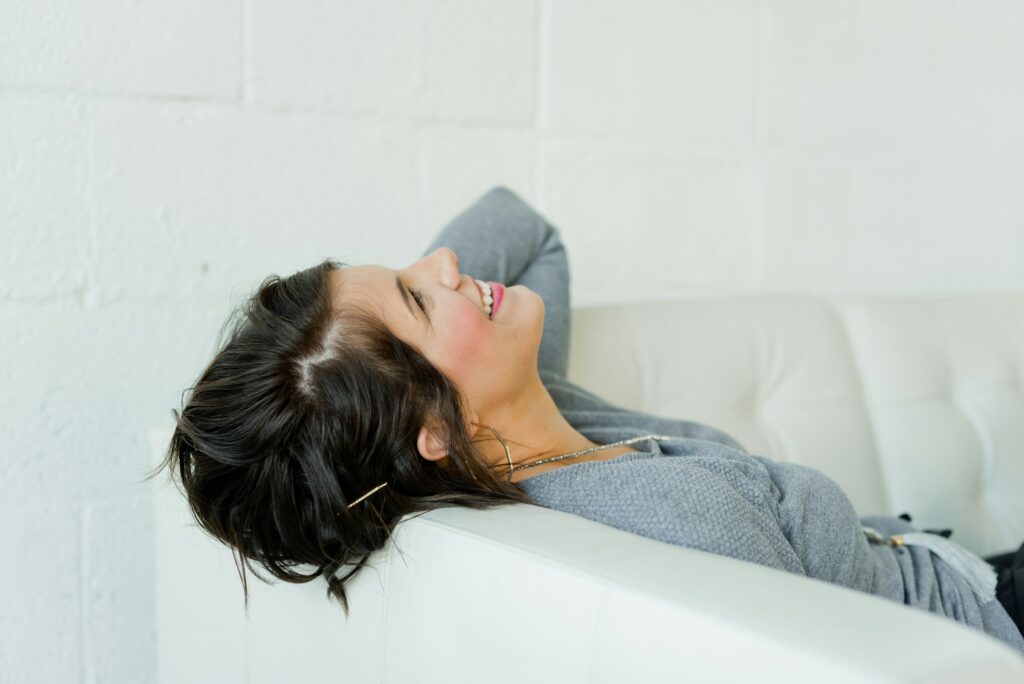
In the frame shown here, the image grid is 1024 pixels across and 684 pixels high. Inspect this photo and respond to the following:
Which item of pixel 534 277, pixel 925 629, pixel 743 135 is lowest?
pixel 925 629

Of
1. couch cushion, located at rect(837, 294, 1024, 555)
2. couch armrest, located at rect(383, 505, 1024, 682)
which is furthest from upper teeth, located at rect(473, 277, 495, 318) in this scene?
couch cushion, located at rect(837, 294, 1024, 555)

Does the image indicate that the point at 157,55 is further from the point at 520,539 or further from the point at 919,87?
the point at 919,87

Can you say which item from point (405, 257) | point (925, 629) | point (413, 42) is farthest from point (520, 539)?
point (413, 42)

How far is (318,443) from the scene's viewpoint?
1.08 meters

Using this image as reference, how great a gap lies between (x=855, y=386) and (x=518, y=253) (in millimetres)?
702

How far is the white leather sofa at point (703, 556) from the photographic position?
67cm

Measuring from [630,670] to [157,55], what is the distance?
1119 mm

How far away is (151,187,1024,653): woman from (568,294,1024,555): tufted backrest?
0.31m

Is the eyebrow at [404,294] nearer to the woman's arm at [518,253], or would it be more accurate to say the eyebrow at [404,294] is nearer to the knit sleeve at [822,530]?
the woman's arm at [518,253]

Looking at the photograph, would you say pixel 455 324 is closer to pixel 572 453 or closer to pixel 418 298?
pixel 418 298

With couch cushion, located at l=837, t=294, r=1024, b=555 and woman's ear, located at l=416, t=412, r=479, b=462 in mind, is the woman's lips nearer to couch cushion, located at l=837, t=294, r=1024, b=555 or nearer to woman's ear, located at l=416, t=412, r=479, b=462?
woman's ear, located at l=416, t=412, r=479, b=462

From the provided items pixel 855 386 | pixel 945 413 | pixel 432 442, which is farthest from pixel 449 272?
pixel 945 413

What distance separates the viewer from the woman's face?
118cm

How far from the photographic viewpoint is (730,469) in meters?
1.20
